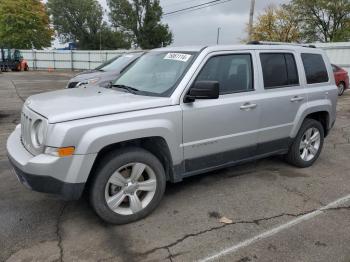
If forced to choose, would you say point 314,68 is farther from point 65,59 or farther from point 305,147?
point 65,59

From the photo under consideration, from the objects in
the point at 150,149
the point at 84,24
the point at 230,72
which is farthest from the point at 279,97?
the point at 84,24

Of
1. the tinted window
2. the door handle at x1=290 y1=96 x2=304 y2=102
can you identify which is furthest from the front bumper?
the door handle at x1=290 y1=96 x2=304 y2=102

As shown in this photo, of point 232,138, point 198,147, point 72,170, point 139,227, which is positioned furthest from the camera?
point 232,138

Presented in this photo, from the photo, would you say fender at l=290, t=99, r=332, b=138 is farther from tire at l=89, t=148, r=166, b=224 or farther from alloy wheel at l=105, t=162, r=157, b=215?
alloy wheel at l=105, t=162, r=157, b=215

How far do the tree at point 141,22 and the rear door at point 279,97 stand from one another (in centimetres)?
4712

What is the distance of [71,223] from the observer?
3.53 metres

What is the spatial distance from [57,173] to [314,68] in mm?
4062

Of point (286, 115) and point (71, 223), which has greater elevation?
point (286, 115)

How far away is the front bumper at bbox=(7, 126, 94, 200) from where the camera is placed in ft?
9.81

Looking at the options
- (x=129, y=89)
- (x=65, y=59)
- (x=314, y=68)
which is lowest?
(x=129, y=89)

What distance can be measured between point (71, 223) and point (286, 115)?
3130mm

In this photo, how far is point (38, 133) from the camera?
3.18 metres

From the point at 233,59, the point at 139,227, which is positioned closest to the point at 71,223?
the point at 139,227

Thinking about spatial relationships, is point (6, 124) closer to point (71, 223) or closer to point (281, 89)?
point (71, 223)
